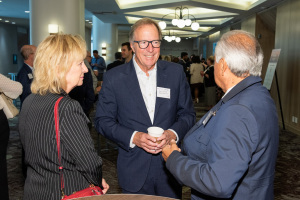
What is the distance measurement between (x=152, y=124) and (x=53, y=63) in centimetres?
74

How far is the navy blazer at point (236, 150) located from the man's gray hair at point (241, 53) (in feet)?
0.15

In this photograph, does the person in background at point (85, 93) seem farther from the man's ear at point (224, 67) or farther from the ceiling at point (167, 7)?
the ceiling at point (167, 7)

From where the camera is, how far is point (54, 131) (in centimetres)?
134

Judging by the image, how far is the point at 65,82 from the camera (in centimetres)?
146

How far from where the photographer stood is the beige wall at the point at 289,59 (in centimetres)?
715

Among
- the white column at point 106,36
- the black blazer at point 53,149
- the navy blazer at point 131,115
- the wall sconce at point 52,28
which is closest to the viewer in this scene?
the black blazer at point 53,149

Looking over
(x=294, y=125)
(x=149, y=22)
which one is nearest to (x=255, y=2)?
(x=294, y=125)

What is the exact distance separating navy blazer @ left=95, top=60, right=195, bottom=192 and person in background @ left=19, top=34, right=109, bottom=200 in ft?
1.34

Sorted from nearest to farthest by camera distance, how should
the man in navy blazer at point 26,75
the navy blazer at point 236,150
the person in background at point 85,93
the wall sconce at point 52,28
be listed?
the navy blazer at point 236,150 → the man in navy blazer at point 26,75 → the person in background at point 85,93 → the wall sconce at point 52,28

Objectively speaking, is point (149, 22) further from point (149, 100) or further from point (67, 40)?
point (67, 40)

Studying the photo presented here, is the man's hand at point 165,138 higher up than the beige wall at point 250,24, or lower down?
lower down

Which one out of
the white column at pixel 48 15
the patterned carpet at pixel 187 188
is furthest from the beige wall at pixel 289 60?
the white column at pixel 48 15

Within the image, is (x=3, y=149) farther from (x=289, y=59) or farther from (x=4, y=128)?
(x=289, y=59)

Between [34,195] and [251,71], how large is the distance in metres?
1.12
